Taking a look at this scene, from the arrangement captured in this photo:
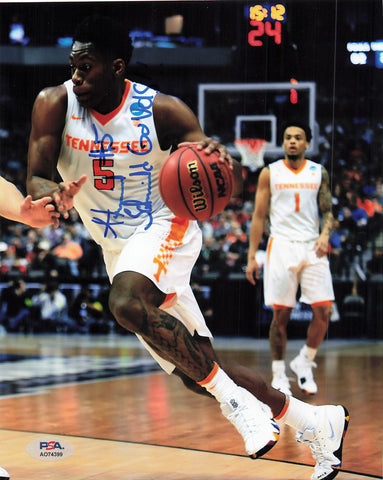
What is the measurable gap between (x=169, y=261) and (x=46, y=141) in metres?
0.70

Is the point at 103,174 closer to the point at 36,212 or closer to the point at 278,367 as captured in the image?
the point at 36,212

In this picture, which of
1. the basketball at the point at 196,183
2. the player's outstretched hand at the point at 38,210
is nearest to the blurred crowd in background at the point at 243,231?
the basketball at the point at 196,183

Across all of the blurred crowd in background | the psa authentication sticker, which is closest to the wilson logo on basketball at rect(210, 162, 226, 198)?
the psa authentication sticker

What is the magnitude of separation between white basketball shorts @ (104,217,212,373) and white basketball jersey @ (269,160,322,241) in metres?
2.23

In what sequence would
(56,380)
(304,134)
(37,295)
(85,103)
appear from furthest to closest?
1. (37,295)
2. (56,380)
3. (304,134)
4. (85,103)

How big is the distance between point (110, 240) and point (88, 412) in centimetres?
191

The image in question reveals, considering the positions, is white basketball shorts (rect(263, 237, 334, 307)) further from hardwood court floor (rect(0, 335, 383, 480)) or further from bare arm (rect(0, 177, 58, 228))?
bare arm (rect(0, 177, 58, 228))

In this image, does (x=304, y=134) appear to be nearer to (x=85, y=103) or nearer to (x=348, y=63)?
(x=348, y=63)

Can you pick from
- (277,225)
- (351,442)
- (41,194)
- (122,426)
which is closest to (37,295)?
(277,225)

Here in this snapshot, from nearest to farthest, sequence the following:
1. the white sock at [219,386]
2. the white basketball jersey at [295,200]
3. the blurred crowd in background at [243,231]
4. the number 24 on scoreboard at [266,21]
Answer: the white sock at [219,386] < the number 24 on scoreboard at [266,21] < the white basketball jersey at [295,200] < the blurred crowd in background at [243,231]

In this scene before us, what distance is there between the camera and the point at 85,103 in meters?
3.20

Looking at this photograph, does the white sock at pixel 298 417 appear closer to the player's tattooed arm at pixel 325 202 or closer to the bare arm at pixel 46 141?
the bare arm at pixel 46 141

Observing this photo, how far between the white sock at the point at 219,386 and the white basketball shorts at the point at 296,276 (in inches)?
101

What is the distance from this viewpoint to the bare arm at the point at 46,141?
9.76 ft
